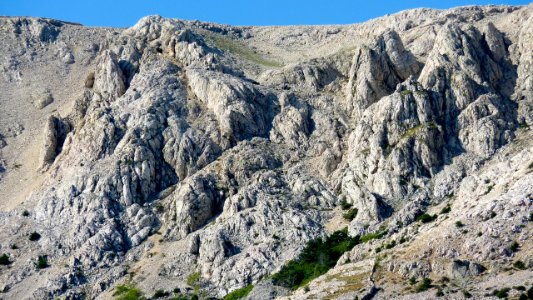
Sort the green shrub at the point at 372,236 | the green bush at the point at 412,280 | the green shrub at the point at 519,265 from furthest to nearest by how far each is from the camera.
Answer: the green shrub at the point at 372,236
the green bush at the point at 412,280
the green shrub at the point at 519,265

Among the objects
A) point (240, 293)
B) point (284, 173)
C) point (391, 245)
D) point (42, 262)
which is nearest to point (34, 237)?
point (42, 262)

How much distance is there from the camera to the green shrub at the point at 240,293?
430 feet

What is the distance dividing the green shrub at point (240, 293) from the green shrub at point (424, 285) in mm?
29583

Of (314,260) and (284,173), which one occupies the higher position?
(284,173)

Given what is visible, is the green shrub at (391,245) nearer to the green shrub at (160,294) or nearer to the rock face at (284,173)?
the rock face at (284,173)

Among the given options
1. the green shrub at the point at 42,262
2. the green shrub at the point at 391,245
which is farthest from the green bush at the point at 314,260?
the green shrub at the point at 42,262

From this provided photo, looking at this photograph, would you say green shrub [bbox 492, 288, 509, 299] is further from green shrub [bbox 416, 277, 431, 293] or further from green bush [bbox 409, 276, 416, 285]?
green bush [bbox 409, 276, 416, 285]

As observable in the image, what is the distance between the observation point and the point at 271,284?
13112cm

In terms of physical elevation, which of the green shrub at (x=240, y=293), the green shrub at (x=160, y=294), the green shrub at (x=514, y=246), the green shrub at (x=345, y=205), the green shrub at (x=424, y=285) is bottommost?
the green shrub at (x=424, y=285)

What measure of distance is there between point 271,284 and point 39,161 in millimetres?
70804

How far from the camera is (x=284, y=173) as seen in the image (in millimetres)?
156125

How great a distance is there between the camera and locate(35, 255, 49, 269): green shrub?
147 metres

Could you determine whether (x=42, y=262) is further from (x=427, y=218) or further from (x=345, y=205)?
(x=427, y=218)

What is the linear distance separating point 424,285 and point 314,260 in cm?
2493
